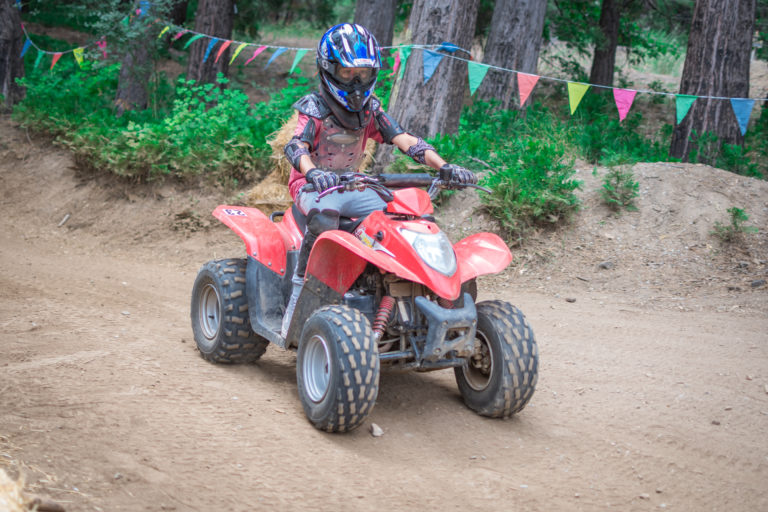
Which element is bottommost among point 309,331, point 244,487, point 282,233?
point 244,487

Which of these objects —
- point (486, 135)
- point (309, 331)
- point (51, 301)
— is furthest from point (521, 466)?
point (486, 135)

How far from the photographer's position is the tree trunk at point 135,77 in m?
12.4

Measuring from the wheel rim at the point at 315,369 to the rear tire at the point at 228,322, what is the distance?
3.38 feet

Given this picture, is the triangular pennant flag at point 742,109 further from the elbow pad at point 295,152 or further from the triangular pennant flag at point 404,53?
the elbow pad at point 295,152

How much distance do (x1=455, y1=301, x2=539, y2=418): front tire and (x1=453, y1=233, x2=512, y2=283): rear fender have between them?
26 centimetres

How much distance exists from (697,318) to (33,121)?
36.3 ft

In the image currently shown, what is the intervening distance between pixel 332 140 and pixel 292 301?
1.20m

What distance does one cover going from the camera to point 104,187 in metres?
11.0

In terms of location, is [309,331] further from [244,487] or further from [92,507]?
[92,507]

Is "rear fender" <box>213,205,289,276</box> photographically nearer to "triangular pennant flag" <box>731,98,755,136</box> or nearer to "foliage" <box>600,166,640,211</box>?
"foliage" <box>600,166,640,211</box>

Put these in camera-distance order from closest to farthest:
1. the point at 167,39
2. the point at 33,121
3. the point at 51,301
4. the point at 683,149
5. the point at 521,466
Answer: the point at 521,466
the point at 51,301
the point at 683,149
the point at 33,121
the point at 167,39

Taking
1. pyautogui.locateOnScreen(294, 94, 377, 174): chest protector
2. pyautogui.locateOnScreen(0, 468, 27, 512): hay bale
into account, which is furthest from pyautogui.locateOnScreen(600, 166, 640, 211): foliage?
pyautogui.locateOnScreen(0, 468, 27, 512): hay bale

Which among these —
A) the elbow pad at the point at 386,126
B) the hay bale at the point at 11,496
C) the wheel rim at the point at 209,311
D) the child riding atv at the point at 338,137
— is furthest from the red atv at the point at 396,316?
the hay bale at the point at 11,496

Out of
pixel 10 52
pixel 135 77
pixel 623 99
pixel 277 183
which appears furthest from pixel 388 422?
pixel 10 52
